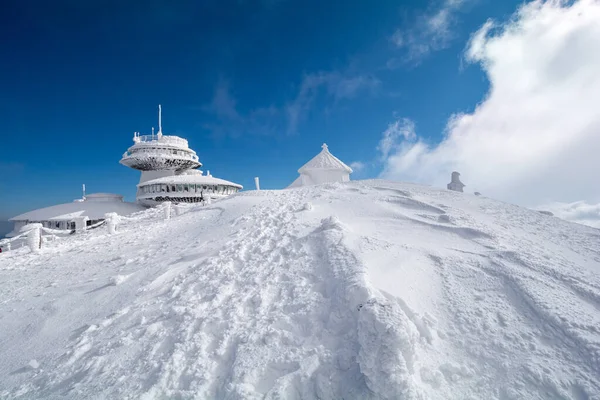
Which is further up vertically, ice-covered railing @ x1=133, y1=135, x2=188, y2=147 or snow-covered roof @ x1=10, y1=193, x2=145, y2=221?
ice-covered railing @ x1=133, y1=135, x2=188, y2=147

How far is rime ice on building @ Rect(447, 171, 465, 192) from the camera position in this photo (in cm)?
1706

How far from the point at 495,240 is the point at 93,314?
9205mm

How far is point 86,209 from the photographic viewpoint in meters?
28.1

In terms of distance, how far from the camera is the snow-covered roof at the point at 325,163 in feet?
78.7

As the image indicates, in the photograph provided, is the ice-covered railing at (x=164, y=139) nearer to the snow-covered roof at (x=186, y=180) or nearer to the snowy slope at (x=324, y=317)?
the snow-covered roof at (x=186, y=180)

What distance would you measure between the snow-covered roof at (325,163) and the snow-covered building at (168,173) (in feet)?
35.3

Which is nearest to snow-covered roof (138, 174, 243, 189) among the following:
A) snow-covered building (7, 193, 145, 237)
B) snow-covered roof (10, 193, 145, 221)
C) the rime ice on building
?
snow-covered roof (10, 193, 145, 221)

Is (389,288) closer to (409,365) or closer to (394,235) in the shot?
(409,365)

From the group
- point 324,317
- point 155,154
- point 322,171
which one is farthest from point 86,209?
point 324,317

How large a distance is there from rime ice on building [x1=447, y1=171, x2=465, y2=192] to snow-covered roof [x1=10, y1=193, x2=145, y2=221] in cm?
2991

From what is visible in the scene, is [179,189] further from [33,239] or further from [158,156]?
[33,239]

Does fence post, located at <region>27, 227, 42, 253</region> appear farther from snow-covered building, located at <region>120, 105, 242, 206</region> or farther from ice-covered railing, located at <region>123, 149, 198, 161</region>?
ice-covered railing, located at <region>123, 149, 198, 161</region>

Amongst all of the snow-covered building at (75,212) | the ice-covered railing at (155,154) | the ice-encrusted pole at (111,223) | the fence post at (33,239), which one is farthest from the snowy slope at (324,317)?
the ice-covered railing at (155,154)

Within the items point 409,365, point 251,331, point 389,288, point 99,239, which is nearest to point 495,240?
point 389,288
